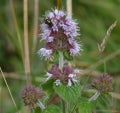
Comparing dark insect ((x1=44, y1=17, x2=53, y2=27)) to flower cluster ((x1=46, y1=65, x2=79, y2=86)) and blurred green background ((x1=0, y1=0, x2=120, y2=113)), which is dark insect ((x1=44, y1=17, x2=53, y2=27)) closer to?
flower cluster ((x1=46, y1=65, x2=79, y2=86))

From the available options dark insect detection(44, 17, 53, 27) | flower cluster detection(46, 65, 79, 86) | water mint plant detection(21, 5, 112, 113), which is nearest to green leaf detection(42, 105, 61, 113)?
water mint plant detection(21, 5, 112, 113)

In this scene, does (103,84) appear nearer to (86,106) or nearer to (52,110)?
(86,106)

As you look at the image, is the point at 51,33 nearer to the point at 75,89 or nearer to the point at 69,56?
the point at 69,56

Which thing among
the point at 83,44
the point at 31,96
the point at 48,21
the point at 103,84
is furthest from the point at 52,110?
the point at 83,44

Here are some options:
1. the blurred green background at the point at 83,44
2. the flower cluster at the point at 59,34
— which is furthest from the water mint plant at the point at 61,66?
the blurred green background at the point at 83,44

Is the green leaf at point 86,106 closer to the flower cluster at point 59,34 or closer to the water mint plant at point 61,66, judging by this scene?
the water mint plant at point 61,66

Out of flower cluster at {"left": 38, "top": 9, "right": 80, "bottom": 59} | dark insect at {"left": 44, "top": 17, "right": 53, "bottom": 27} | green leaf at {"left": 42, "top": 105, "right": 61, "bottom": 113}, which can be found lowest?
green leaf at {"left": 42, "top": 105, "right": 61, "bottom": 113}
